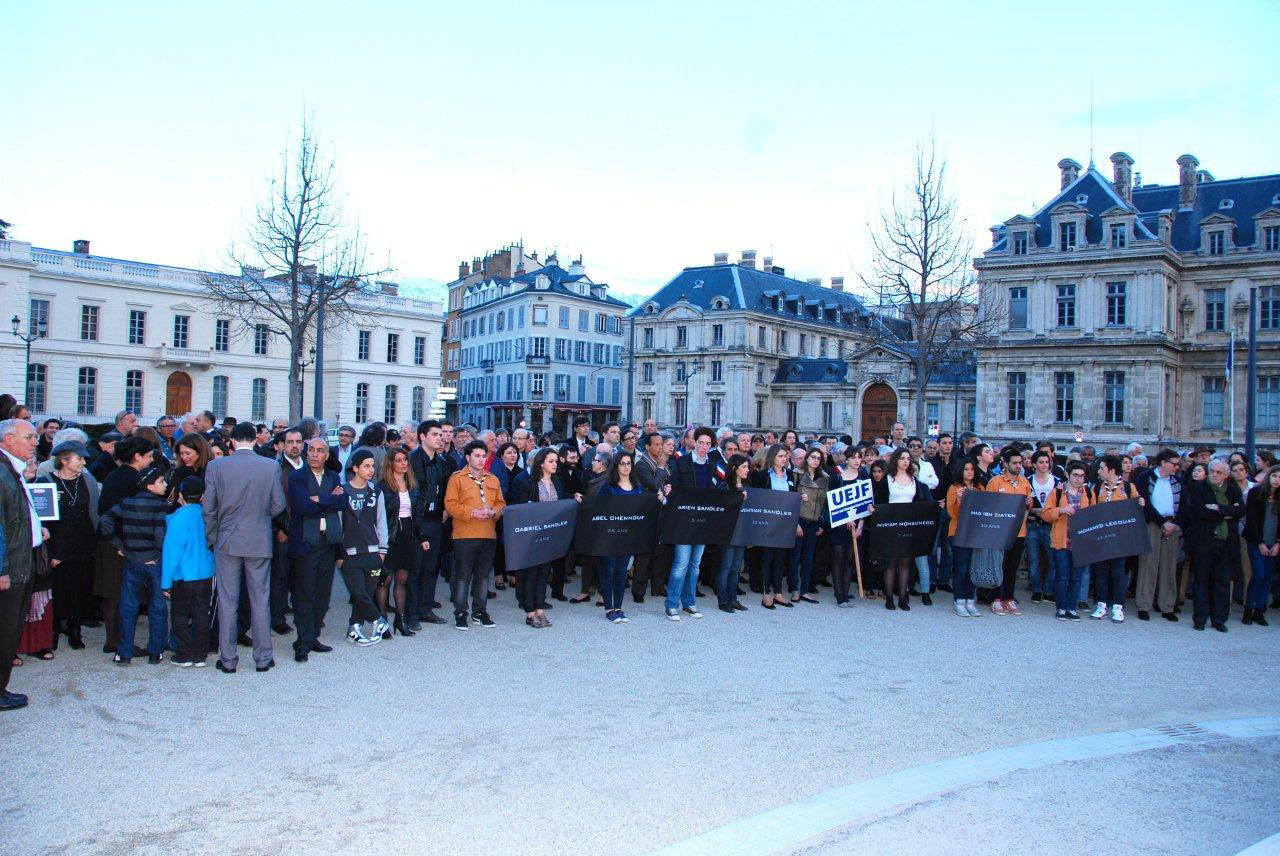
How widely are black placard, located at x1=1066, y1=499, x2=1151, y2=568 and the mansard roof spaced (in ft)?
226

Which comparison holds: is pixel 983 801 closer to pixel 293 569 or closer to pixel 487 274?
pixel 293 569

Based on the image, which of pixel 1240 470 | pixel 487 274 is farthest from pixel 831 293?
pixel 1240 470

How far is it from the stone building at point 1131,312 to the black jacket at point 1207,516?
40.1m

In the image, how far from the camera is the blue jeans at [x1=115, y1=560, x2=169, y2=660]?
8.24 metres

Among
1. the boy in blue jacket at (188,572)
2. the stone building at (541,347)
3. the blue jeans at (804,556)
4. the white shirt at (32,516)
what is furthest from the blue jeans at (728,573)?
the stone building at (541,347)

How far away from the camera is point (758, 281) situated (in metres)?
84.3

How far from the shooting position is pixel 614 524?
35.8 feet

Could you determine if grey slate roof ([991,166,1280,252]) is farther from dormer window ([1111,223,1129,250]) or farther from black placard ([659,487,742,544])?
black placard ([659,487,742,544])

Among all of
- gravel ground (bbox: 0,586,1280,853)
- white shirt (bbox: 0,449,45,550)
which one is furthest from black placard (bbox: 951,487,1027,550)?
white shirt (bbox: 0,449,45,550)

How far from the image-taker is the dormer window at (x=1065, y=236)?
2020 inches

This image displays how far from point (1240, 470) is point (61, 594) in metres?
13.7

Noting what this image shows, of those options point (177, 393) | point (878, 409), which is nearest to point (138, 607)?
point (177, 393)

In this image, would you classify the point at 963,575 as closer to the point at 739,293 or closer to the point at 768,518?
the point at 768,518

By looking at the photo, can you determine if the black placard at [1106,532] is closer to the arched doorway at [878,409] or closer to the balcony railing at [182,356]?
the balcony railing at [182,356]
